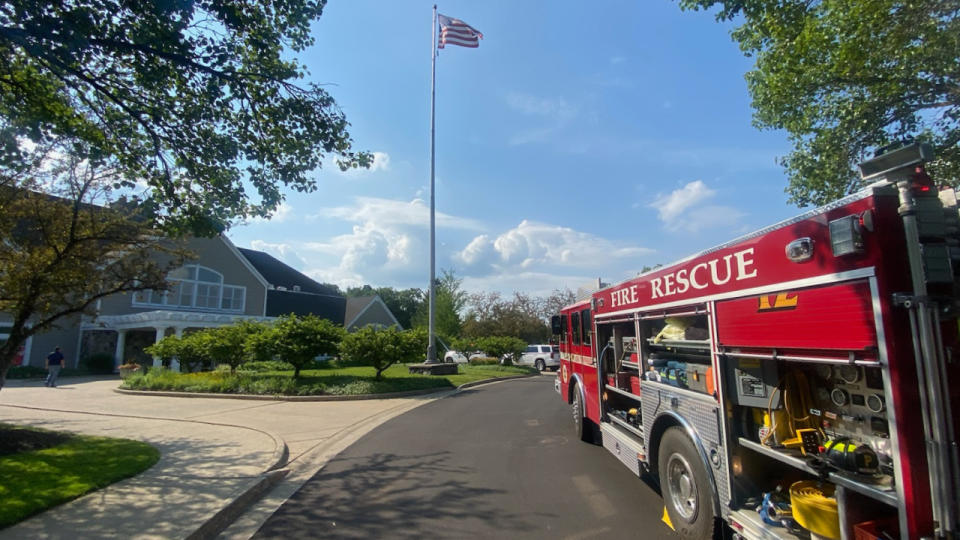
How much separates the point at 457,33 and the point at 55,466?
20.9 m

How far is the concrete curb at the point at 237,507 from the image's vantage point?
447 centimetres

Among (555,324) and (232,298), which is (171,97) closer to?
(555,324)

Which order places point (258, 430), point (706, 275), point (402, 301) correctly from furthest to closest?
point (402, 301) < point (258, 430) < point (706, 275)

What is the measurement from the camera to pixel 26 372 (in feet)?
73.0

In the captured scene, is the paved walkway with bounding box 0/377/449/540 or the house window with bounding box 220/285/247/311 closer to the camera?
the paved walkway with bounding box 0/377/449/540

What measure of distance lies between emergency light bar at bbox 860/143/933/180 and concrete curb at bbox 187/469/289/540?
5.88 meters

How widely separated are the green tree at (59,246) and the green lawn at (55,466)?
1.36 metres

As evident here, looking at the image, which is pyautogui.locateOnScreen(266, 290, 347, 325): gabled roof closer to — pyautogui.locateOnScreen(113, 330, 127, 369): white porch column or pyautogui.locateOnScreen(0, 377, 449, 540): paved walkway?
pyautogui.locateOnScreen(113, 330, 127, 369): white porch column

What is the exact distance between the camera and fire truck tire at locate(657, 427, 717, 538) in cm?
383

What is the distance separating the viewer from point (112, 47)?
652 cm

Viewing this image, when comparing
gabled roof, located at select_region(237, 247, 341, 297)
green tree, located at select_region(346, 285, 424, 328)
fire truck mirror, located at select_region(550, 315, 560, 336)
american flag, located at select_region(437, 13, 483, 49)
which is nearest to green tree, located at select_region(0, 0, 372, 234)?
fire truck mirror, located at select_region(550, 315, 560, 336)

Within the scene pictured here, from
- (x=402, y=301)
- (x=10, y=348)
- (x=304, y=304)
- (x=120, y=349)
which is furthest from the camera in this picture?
(x=402, y=301)

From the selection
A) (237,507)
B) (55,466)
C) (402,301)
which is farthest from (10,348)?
(402,301)

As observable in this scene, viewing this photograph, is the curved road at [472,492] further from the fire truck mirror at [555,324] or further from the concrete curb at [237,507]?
the fire truck mirror at [555,324]
